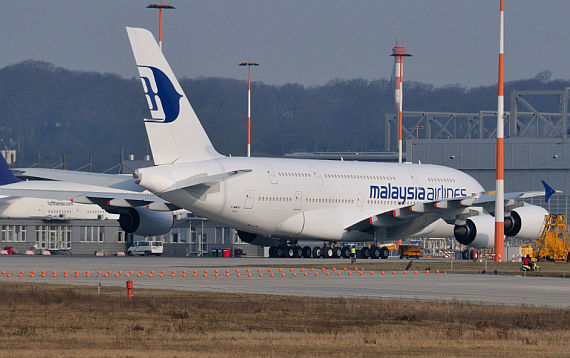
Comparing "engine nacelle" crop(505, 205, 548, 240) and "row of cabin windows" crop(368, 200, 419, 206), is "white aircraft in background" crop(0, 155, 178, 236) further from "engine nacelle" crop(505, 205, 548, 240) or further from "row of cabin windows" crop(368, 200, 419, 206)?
"engine nacelle" crop(505, 205, 548, 240)

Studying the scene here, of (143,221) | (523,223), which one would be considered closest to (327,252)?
(143,221)

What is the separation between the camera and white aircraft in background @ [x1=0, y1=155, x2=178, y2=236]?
55.4 metres

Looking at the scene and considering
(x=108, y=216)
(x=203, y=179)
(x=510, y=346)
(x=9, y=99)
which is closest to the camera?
(x=510, y=346)

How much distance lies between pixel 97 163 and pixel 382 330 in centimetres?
12389

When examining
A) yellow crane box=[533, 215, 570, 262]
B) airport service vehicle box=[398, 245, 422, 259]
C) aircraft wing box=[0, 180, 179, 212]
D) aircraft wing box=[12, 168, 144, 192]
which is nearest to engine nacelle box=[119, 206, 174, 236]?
aircraft wing box=[0, 180, 179, 212]

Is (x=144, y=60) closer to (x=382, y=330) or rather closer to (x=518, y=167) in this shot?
(x=382, y=330)

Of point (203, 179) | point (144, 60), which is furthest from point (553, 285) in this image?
point (144, 60)

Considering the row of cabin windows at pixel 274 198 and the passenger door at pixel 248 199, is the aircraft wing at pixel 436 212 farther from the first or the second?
the passenger door at pixel 248 199

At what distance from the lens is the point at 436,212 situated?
183ft

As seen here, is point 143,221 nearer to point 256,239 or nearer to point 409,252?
point 256,239

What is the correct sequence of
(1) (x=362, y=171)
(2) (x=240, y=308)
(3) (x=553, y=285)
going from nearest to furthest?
(2) (x=240, y=308) < (3) (x=553, y=285) < (1) (x=362, y=171)

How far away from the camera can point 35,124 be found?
506 feet

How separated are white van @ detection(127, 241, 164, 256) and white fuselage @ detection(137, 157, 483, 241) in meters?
21.4

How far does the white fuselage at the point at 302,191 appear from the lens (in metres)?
48.9
